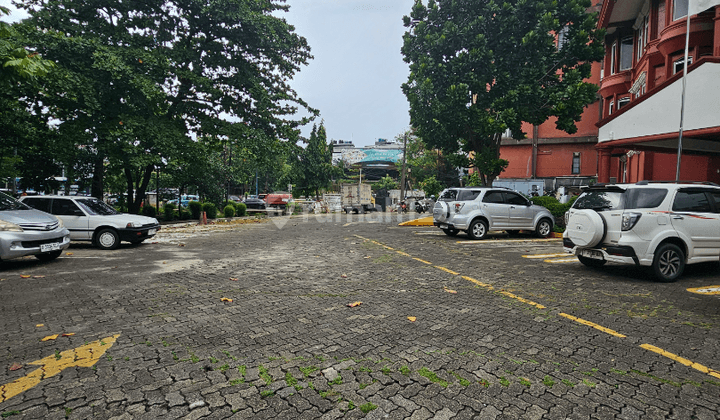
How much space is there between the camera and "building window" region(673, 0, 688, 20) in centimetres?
1580

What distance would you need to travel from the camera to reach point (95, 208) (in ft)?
38.9

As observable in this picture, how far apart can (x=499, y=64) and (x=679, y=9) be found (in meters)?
7.08

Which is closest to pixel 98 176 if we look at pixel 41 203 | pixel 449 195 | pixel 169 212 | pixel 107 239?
pixel 169 212

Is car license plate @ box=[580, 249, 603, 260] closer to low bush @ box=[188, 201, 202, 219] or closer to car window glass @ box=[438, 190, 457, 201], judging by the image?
car window glass @ box=[438, 190, 457, 201]

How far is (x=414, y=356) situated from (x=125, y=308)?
4.05 m

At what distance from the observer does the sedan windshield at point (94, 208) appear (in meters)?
11.6

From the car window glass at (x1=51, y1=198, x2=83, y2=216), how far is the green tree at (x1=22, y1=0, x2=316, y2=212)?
4603 mm

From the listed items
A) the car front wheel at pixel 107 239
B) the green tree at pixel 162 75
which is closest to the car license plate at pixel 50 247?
the car front wheel at pixel 107 239

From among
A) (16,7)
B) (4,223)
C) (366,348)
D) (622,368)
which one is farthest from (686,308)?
(16,7)

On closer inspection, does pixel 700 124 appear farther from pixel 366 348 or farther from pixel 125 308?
pixel 125 308

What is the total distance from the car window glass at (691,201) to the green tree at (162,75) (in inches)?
633

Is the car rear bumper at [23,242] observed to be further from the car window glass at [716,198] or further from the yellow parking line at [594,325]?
the car window glass at [716,198]

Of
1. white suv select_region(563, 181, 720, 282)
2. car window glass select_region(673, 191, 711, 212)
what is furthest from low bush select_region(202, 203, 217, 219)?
car window glass select_region(673, 191, 711, 212)

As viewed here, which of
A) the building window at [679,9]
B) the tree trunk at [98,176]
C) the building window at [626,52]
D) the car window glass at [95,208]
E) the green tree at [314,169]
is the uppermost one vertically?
the building window at [626,52]
